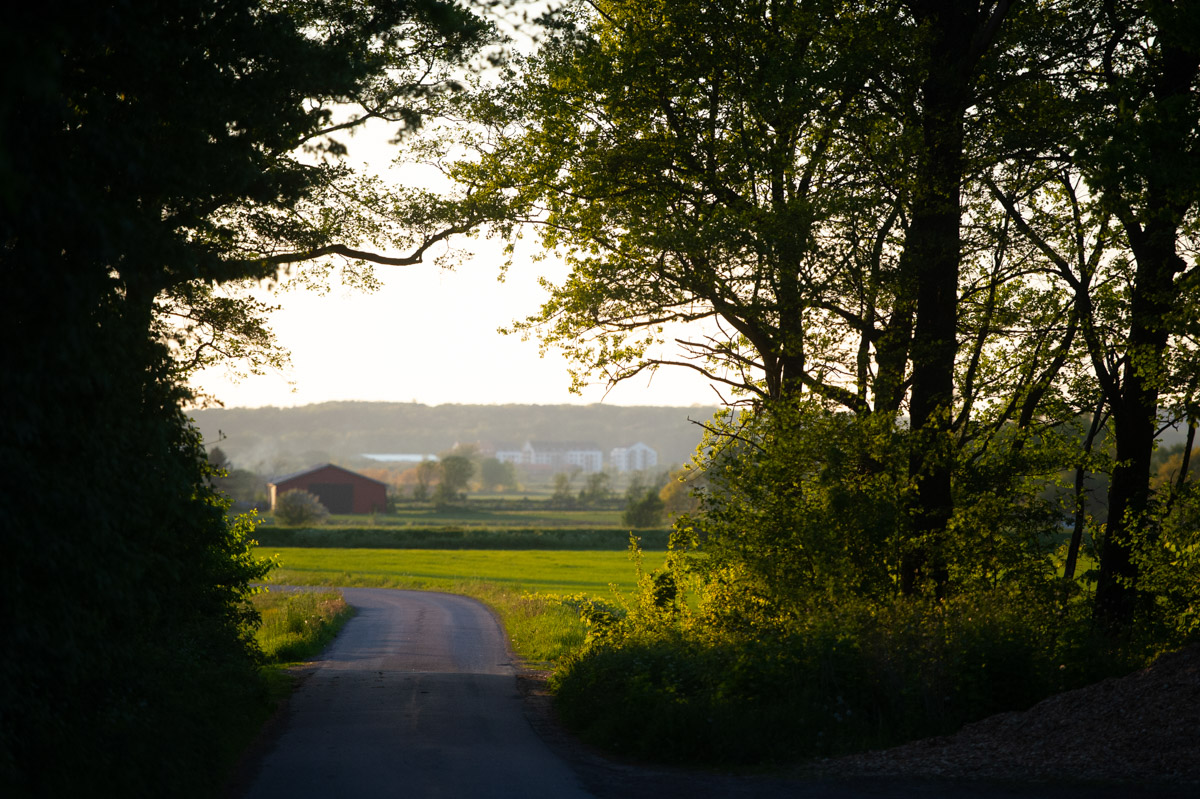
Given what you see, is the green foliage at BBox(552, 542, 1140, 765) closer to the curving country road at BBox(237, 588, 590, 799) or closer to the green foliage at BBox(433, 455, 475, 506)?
the curving country road at BBox(237, 588, 590, 799)

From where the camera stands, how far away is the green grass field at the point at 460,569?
44.3 meters

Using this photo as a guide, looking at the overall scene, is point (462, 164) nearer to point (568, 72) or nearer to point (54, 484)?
point (568, 72)

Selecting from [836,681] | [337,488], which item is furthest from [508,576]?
[337,488]

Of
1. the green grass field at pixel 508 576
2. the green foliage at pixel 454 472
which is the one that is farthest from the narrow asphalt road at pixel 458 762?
the green foliage at pixel 454 472

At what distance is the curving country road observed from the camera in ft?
29.4

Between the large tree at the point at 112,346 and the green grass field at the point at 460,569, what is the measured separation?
28307mm

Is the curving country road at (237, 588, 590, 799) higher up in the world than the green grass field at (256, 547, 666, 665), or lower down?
higher up

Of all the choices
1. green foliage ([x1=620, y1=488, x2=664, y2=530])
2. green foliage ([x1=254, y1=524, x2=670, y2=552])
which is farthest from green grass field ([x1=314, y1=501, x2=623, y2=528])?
green foliage ([x1=254, y1=524, x2=670, y2=552])

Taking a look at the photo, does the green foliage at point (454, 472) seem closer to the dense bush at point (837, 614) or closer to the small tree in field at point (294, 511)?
the small tree in field at point (294, 511)

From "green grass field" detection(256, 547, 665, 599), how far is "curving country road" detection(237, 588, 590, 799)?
17.3m

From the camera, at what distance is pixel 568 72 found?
18375 mm

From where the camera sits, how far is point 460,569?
52906 mm

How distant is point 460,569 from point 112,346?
46.5 m

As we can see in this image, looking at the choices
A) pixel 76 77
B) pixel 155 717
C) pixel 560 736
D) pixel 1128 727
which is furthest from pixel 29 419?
pixel 1128 727
